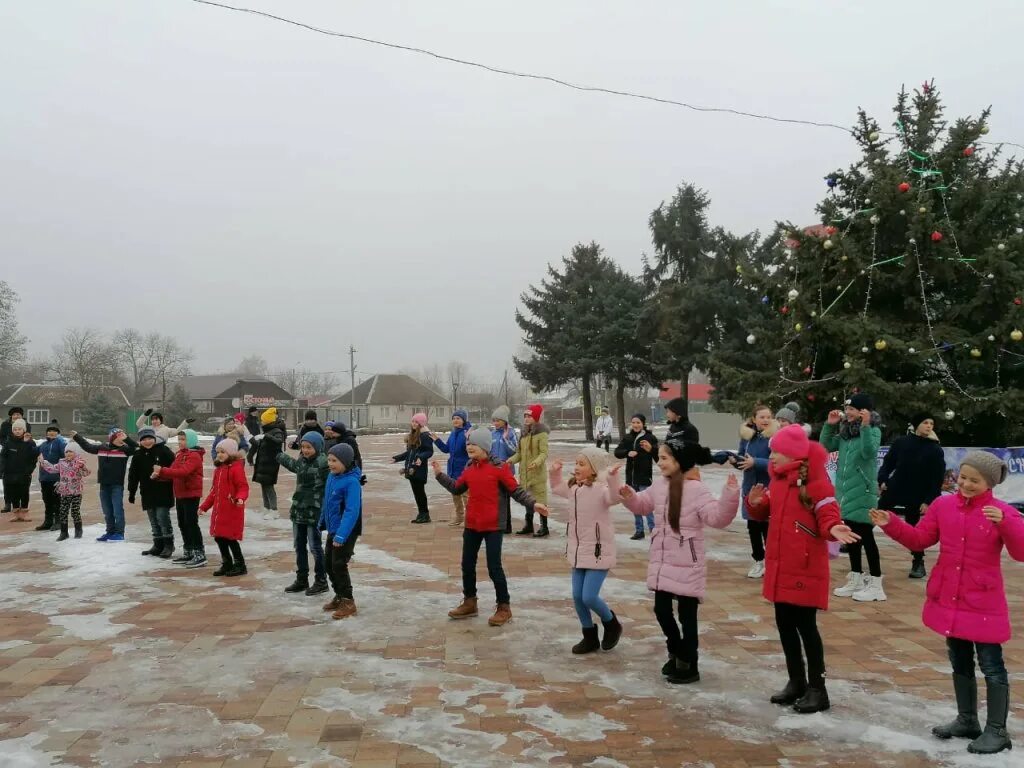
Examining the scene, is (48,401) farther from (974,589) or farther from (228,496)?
(974,589)

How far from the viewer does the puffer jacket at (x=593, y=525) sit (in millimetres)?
5410

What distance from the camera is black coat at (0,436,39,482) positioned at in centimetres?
1273

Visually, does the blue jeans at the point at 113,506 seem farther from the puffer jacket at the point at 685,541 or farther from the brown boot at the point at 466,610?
the puffer jacket at the point at 685,541

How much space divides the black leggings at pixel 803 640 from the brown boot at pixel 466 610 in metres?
2.77

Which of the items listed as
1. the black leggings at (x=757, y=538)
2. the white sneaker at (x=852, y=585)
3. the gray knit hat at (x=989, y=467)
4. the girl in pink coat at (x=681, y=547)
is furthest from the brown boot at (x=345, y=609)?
the gray knit hat at (x=989, y=467)

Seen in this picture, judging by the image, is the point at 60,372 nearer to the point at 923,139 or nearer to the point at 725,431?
the point at 725,431

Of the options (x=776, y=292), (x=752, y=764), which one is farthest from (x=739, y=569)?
(x=776, y=292)

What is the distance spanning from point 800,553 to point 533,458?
6.55 m

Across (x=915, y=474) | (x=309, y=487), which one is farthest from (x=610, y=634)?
(x=915, y=474)

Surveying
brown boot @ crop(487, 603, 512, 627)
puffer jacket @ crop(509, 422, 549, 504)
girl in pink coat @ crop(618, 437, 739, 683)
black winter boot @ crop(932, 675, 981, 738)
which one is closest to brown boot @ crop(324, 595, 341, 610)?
brown boot @ crop(487, 603, 512, 627)

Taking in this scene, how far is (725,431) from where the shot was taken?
1199 inches

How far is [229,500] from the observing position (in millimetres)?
7840

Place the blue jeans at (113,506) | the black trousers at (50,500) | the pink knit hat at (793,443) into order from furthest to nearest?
the black trousers at (50,500) → the blue jeans at (113,506) → the pink knit hat at (793,443)

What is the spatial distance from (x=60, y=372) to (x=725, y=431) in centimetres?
7106
